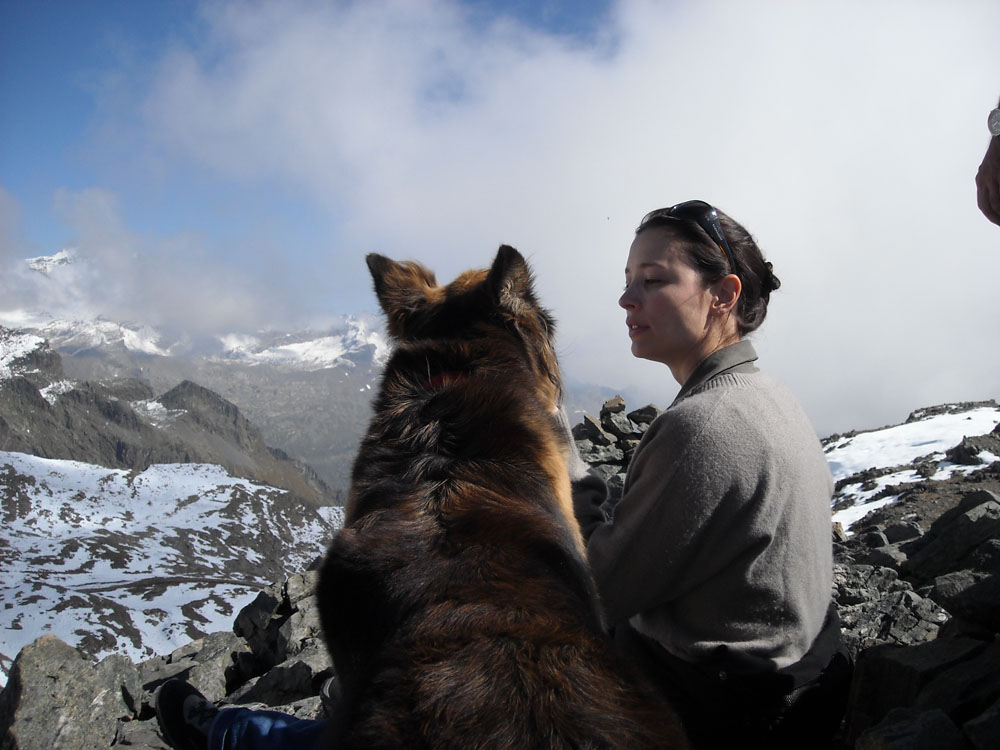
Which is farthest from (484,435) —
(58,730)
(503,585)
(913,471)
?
(913,471)

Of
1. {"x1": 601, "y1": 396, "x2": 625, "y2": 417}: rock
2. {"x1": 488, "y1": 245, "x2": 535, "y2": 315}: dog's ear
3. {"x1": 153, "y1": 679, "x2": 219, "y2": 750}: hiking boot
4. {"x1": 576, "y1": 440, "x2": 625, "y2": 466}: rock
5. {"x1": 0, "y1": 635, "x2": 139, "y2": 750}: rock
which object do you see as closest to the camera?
{"x1": 488, "y1": 245, "x2": 535, "y2": 315}: dog's ear

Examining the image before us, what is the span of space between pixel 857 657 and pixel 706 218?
11.0 feet

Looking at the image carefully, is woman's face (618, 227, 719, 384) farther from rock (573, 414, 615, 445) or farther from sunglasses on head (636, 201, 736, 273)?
rock (573, 414, 615, 445)

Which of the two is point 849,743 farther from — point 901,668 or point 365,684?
point 365,684

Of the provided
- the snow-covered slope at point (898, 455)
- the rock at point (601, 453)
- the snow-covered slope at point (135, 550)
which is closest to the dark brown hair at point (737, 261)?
the rock at point (601, 453)

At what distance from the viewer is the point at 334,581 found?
263cm

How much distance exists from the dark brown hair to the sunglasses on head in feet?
0.06

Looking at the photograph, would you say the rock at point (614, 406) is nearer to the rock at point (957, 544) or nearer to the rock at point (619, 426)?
the rock at point (619, 426)

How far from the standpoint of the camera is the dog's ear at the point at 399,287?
13.4 ft

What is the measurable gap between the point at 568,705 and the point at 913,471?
4240 cm

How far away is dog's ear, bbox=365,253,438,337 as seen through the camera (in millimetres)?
4078

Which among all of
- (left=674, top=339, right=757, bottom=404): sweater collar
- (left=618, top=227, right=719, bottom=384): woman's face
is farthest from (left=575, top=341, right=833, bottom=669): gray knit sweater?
(left=618, top=227, right=719, bottom=384): woman's face

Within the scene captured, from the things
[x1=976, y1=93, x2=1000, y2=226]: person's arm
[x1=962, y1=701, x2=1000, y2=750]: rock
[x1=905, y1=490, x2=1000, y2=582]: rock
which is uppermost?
[x1=976, y1=93, x2=1000, y2=226]: person's arm

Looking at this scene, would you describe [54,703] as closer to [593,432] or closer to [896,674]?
[896,674]
